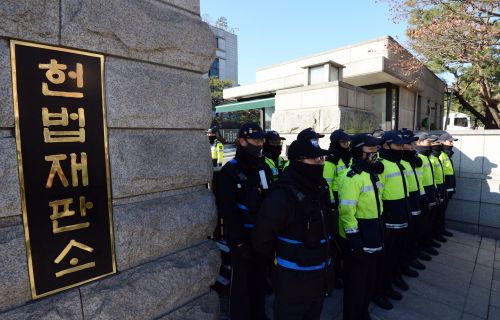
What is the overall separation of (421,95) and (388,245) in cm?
1455

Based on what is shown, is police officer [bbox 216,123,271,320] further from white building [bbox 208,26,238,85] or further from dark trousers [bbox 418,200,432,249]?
white building [bbox 208,26,238,85]

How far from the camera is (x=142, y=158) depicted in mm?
2434

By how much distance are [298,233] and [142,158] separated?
142 centimetres

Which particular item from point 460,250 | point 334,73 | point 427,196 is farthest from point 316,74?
point 460,250

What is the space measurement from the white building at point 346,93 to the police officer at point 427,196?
65.6 inches

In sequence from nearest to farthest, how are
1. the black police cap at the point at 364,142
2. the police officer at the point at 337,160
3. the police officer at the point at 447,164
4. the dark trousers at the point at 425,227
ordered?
1. the black police cap at the point at 364,142
2. the police officer at the point at 337,160
3. the dark trousers at the point at 425,227
4. the police officer at the point at 447,164

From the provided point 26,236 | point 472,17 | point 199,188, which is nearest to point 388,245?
point 199,188

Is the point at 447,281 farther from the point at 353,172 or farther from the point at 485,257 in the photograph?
the point at 353,172

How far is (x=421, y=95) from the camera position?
15.7m

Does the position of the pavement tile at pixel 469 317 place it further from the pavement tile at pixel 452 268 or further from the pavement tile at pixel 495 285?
the pavement tile at pixel 452 268

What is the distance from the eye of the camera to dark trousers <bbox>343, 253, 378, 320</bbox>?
3.15 meters

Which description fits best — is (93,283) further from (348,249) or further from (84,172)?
(348,249)

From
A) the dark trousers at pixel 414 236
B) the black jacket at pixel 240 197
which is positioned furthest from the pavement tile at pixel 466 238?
the black jacket at pixel 240 197

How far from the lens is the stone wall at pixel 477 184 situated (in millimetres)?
6664
